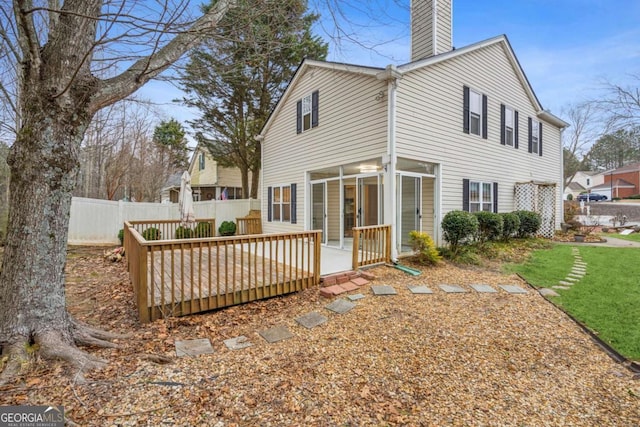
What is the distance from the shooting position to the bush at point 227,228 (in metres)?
12.7

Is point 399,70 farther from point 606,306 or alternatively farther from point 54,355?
point 54,355

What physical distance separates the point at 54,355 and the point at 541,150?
637 inches

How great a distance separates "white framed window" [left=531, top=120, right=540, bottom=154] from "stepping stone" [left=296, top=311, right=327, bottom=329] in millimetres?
12682

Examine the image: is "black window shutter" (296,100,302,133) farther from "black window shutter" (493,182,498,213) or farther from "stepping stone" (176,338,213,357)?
"stepping stone" (176,338,213,357)

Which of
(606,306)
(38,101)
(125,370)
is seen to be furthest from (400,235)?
(38,101)

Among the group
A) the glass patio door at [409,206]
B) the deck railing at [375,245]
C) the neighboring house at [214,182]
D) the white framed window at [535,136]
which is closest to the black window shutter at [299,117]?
the glass patio door at [409,206]

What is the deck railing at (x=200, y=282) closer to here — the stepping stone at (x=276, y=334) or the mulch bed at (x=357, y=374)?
the mulch bed at (x=357, y=374)

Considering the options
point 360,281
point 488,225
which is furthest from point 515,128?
point 360,281

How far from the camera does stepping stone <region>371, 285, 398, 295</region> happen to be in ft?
16.3

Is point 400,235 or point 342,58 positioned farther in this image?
point 400,235

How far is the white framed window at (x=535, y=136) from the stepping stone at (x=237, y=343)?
45.1 ft

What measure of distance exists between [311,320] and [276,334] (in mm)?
584

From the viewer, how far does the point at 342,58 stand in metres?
4.48

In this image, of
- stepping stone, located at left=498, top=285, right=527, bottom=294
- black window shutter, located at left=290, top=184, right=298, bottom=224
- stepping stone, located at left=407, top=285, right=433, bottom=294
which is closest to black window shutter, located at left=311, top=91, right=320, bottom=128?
black window shutter, located at left=290, top=184, right=298, bottom=224
